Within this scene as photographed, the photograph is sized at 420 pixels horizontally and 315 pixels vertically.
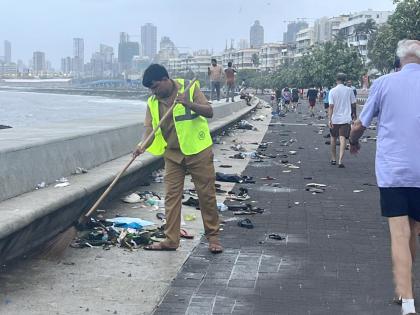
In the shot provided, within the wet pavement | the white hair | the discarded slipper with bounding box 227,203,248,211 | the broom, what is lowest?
the wet pavement

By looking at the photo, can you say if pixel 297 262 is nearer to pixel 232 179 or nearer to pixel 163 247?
pixel 163 247

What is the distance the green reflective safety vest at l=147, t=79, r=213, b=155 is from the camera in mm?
6613

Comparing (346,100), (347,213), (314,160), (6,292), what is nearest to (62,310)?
(6,292)

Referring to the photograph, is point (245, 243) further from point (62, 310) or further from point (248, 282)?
point (62, 310)

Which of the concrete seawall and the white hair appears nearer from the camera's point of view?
the white hair

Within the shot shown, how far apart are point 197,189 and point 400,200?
236 centimetres

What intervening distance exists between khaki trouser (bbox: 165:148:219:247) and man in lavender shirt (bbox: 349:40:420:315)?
209 centimetres

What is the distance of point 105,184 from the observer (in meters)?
7.64

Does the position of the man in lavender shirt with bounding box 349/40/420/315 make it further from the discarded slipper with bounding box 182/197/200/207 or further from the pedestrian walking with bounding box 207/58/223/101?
the pedestrian walking with bounding box 207/58/223/101

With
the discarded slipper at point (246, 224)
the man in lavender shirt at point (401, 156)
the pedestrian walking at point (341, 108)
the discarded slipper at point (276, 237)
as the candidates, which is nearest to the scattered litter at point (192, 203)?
the discarded slipper at point (246, 224)

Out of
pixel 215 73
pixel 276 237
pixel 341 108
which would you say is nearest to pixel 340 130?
pixel 341 108

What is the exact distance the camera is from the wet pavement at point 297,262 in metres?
5.22

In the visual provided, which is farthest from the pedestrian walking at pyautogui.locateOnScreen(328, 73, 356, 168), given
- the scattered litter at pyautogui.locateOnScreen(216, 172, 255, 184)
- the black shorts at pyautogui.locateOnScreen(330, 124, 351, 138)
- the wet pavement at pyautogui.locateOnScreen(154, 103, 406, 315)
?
the scattered litter at pyautogui.locateOnScreen(216, 172, 255, 184)

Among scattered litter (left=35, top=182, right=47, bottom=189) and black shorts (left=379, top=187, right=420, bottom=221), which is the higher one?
black shorts (left=379, top=187, right=420, bottom=221)
